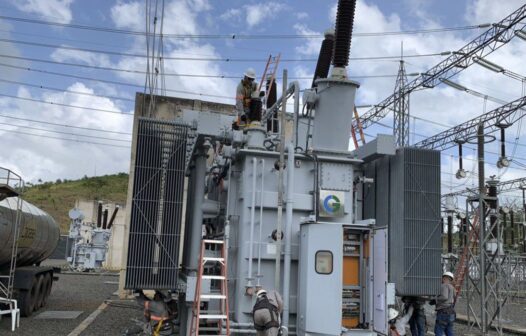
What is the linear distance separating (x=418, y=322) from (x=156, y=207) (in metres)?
6.39

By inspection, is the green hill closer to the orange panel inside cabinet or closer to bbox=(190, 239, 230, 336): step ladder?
bbox=(190, 239, 230, 336): step ladder

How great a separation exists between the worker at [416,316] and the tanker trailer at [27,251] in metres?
10.3

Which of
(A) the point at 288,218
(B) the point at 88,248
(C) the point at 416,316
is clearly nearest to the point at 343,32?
(A) the point at 288,218

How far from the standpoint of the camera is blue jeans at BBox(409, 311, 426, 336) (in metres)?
11.0

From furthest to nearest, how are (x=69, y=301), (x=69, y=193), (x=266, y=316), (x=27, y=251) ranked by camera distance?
(x=69, y=193), (x=69, y=301), (x=27, y=251), (x=266, y=316)

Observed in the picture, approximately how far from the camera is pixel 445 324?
473 inches

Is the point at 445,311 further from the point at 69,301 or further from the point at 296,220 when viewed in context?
the point at 69,301

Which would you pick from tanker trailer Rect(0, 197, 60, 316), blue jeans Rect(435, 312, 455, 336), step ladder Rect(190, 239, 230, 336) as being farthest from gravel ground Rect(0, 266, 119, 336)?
blue jeans Rect(435, 312, 455, 336)

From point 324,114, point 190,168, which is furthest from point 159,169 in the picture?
point 324,114

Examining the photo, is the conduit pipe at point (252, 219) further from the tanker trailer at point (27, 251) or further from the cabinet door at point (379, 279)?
the tanker trailer at point (27, 251)

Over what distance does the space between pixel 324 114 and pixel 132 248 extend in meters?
4.45

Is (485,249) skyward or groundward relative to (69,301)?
skyward

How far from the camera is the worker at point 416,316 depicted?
35.3 ft

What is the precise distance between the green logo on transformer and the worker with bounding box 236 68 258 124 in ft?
9.51
